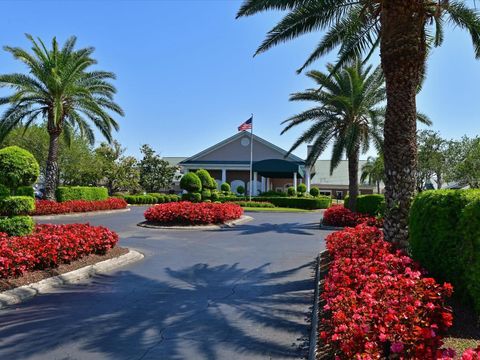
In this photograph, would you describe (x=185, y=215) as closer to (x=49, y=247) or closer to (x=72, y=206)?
(x=72, y=206)

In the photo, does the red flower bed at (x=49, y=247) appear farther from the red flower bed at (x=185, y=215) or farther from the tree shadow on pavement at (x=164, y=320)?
the red flower bed at (x=185, y=215)

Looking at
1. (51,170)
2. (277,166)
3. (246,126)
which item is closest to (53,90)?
(51,170)

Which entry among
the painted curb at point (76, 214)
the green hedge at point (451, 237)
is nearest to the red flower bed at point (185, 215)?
the painted curb at point (76, 214)

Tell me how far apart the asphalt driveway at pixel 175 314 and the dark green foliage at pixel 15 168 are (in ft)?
11.4

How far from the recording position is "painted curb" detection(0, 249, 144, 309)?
22.9 ft

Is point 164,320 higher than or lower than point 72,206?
lower

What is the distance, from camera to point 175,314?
643 centimetres

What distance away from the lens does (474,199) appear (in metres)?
5.28

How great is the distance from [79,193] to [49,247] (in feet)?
73.4

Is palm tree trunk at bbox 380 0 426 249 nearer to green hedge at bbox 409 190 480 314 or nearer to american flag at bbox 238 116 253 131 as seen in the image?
green hedge at bbox 409 190 480 314

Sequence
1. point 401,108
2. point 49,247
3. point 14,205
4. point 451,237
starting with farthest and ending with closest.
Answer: point 14,205
point 49,247
point 401,108
point 451,237

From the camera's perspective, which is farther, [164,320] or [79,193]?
[79,193]

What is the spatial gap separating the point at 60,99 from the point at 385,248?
76.4 feet

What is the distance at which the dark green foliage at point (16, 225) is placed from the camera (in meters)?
10.1
